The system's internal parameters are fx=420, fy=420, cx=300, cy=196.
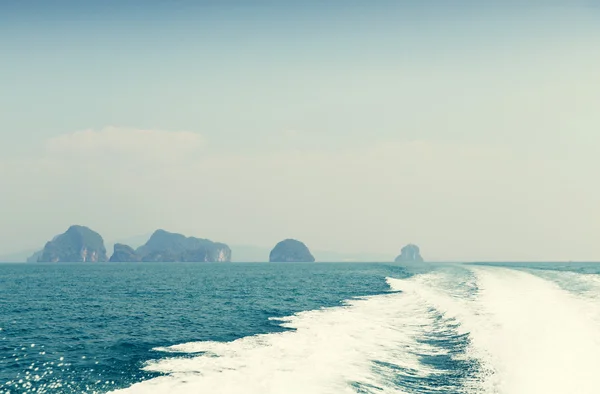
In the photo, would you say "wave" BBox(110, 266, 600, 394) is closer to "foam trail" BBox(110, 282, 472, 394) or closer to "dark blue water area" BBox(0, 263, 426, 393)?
"foam trail" BBox(110, 282, 472, 394)

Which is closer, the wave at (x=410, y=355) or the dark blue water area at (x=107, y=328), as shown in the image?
the wave at (x=410, y=355)

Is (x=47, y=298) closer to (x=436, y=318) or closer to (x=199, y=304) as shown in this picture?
(x=199, y=304)

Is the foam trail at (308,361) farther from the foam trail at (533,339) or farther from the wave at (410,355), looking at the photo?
the foam trail at (533,339)

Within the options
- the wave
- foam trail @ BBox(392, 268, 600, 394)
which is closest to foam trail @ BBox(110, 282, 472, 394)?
the wave

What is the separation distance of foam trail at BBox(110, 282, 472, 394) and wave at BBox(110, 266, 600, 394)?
0.17 feet

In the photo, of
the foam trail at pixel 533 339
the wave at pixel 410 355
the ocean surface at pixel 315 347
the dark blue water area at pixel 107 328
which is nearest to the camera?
the foam trail at pixel 533 339

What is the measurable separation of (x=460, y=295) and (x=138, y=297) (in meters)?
41.0

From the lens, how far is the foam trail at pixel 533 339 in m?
18.6

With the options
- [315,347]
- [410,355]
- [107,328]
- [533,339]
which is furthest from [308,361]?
[107,328]

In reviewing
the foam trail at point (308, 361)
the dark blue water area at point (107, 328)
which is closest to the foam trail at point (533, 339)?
the foam trail at point (308, 361)

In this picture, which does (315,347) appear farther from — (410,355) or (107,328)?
(107,328)

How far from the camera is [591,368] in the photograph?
65.2 ft

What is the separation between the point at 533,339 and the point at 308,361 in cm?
1378

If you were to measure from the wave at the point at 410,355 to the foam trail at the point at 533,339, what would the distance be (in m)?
0.05
